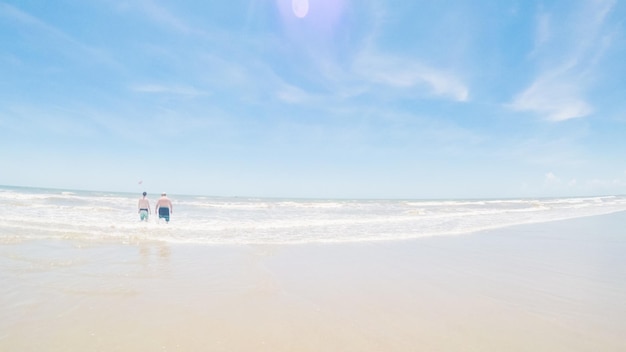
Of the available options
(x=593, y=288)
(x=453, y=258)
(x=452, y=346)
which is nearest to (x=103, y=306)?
(x=452, y=346)

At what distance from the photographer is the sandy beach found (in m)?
3.60

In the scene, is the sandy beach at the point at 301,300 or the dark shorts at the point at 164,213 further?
the dark shorts at the point at 164,213

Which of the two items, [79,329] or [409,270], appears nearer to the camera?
[79,329]

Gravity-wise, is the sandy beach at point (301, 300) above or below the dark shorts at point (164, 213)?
below

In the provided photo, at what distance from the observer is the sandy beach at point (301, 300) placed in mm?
3600

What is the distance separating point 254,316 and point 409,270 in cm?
395

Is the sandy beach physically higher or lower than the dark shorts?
lower

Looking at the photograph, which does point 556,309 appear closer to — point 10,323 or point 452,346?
point 452,346

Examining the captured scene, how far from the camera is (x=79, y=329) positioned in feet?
12.2

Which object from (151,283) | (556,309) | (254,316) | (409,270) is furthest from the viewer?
(409,270)

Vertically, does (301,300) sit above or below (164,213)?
below

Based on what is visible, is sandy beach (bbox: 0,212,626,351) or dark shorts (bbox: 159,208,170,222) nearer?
sandy beach (bbox: 0,212,626,351)

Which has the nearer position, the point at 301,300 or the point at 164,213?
the point at 301,300

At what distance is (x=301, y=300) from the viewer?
491 centimetres
